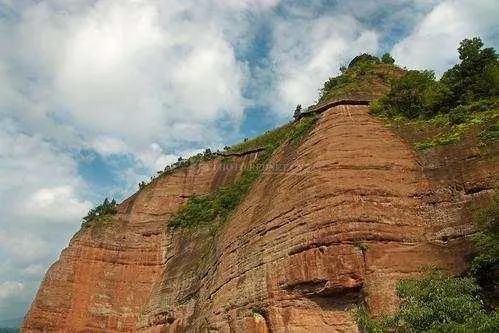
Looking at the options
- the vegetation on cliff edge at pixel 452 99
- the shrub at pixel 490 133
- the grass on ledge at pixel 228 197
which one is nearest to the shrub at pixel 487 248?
the shrub at pixel 490 133

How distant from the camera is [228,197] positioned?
37250 mm

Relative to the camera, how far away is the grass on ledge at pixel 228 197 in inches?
1387

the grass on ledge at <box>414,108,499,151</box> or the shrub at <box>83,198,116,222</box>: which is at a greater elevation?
the shrub at <box>83,198,116,222</box>

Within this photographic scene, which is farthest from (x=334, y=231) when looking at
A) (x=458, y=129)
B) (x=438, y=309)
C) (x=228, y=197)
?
(x=228, y=197)

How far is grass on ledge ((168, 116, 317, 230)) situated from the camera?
3522 centimetres

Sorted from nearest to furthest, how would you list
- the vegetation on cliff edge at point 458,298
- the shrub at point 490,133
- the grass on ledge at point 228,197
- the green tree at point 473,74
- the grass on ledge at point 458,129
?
the vegetation on cliff edge at point 458,298 < the shrub at point 490,133 < the grass on ledge at point 458,129 < the green tree at point 473,74 < the grass on ledge at point 228,197

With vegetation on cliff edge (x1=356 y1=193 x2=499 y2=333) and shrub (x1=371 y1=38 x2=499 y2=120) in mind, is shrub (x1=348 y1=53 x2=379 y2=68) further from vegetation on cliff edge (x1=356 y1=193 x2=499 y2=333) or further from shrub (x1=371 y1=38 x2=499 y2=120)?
vegetation on cliff edge (x1=356 y1=193 x2=499 y2=333)

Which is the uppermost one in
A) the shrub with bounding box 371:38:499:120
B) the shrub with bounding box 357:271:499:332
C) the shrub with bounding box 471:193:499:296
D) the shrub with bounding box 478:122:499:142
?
the shrub with bounding box 371:38:499:120

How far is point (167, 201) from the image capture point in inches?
1777

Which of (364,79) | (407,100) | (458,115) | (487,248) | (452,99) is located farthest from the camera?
(364,79)

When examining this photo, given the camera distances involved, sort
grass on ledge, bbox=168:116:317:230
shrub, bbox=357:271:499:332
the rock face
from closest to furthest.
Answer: shrub, bbox=357:271:499:332 < the rock face < grass on ledge, bbox=168:116:317:230

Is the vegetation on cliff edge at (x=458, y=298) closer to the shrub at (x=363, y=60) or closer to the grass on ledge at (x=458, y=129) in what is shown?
the grass on ledge at (x=458, y=129)

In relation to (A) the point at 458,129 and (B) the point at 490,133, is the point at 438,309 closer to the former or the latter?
(B) the point at 490,133

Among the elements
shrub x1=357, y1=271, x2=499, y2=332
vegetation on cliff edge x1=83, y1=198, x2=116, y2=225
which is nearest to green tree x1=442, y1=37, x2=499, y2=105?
shrub x1=357, y1=271, x2=499, y2=332
